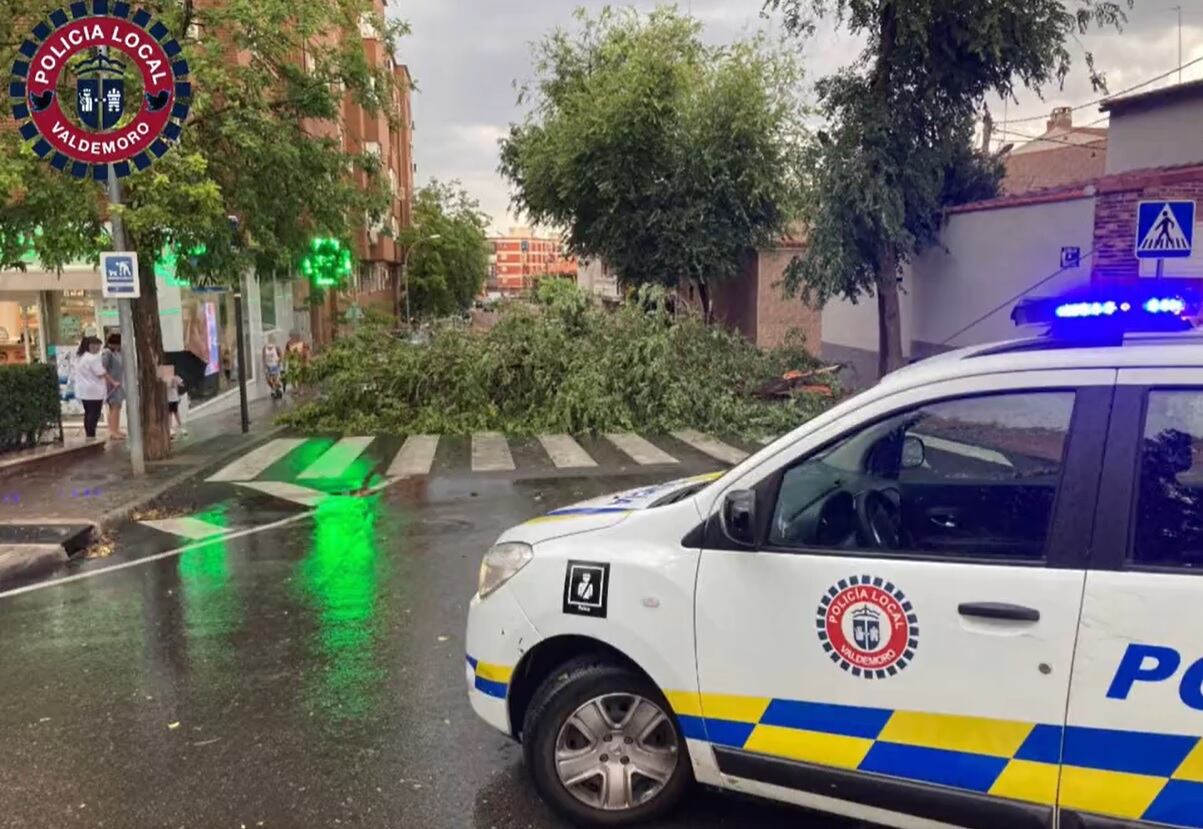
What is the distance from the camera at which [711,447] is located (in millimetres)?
13734

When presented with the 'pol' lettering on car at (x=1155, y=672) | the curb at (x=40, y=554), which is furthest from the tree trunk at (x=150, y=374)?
the 'pol' lettering on car at (x=1155, y=672)

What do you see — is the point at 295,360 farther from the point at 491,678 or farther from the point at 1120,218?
the point at 491,678

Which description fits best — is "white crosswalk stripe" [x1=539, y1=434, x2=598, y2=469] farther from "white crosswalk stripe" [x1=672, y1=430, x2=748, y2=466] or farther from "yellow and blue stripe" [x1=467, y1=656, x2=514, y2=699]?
"yellow and blue stripe" [x1=467, y1=656, x2=514, y2=699]

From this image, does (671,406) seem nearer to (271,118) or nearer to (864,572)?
(271,118)

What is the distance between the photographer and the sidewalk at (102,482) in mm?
9734

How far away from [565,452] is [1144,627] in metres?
11.3

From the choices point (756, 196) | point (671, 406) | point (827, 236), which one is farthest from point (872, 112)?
point (756, 196)

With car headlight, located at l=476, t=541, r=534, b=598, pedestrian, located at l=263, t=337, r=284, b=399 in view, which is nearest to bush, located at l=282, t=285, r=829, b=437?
pedestrian, located at l=263, t=337, r=284, b=399

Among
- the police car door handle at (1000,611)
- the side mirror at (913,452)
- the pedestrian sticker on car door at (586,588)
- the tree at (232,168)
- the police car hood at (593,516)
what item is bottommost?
the pedestrian sticker on car door at (586,588)

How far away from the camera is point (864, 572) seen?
2891mm

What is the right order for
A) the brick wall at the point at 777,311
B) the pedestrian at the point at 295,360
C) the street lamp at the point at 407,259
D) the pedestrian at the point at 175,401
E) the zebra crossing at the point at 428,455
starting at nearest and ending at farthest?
the zebra crossing at the point at 428,455 < the pedestrian at the point at 175,401 < the pedestrian at the point at 295,360 < the brick wall at the point at 777,311 < the street lamp at the point at 407,259

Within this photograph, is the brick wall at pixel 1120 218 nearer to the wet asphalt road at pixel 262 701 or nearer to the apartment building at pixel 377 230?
the wet asphalt road at pixel 262 701

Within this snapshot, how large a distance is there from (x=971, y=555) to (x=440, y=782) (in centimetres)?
244

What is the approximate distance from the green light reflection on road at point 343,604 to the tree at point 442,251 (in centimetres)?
4097
